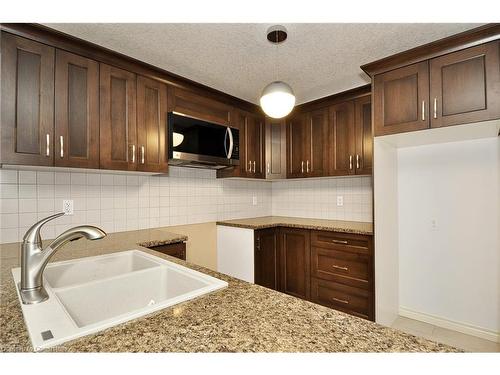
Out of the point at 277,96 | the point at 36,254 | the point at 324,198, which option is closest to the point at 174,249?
the point at 36,254

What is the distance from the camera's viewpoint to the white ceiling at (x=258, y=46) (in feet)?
5.48

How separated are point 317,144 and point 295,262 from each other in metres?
1.31

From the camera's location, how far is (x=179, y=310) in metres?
0.72

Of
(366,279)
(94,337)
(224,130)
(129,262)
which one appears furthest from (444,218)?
(94,337)

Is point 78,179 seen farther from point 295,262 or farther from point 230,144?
point 295,262

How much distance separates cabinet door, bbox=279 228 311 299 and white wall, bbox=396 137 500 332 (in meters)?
0.91

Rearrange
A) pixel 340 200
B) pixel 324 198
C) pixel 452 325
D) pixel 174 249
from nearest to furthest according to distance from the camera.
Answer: pixel 174 249 < pixel 452 325 < pixel 340 200 < pixel 324 198

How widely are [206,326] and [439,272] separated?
2.53 meters

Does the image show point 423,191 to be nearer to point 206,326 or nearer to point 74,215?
point 206,326

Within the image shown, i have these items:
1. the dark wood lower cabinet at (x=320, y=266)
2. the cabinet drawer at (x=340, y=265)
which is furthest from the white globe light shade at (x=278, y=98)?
the cabinet drawer at (x=340, y=265)

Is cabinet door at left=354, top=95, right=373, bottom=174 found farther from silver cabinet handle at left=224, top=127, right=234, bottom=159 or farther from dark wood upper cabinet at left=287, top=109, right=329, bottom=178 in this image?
silver cabinet handle at left=224, top=127, right=234, bottom=159

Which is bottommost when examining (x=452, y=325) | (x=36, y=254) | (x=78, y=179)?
(x=452, y=325)

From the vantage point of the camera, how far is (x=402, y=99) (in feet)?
6.48

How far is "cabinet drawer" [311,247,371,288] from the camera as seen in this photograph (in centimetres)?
230
